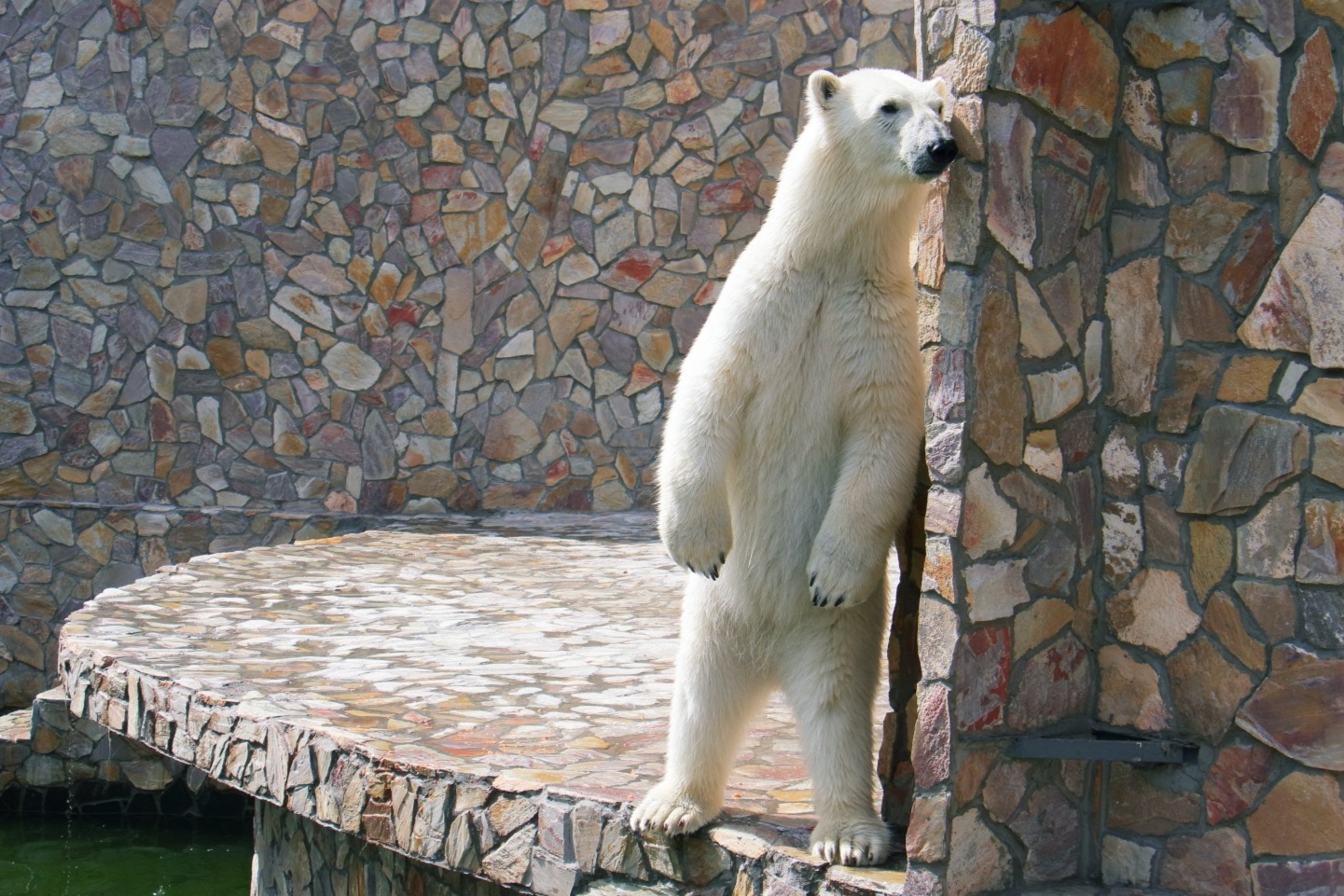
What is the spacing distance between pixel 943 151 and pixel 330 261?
7.20 m

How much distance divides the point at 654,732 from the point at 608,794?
2.29 feet

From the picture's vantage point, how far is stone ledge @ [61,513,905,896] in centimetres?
350

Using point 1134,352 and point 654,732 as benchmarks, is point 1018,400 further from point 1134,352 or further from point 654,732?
point 654,732

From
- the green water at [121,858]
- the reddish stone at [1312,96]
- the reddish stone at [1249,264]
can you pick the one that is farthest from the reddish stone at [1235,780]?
the green water at [121,858]

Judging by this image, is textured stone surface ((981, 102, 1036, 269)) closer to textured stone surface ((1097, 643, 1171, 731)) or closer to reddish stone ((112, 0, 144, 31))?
textured stone surface ((1097, 643, 1171, 731))

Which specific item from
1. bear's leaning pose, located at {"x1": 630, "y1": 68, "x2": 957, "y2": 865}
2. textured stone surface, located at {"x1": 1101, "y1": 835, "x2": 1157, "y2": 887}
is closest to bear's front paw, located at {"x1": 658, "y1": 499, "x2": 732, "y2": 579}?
bear's leaning pose, located at {"x1": 630, "y1": 68, "x2": 957, "y2": 865}

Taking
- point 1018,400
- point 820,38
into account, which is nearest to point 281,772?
point 1018,400

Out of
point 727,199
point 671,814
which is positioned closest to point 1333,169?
point 671,814

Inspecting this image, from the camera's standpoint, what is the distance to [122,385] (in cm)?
959

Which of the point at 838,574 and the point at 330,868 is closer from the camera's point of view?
the point at 838,574

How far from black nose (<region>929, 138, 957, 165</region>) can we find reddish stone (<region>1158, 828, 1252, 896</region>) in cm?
141

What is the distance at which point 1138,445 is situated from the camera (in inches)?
119

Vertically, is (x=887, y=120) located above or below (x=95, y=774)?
above

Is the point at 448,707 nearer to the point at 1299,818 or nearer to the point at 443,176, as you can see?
the point at 1299,818
